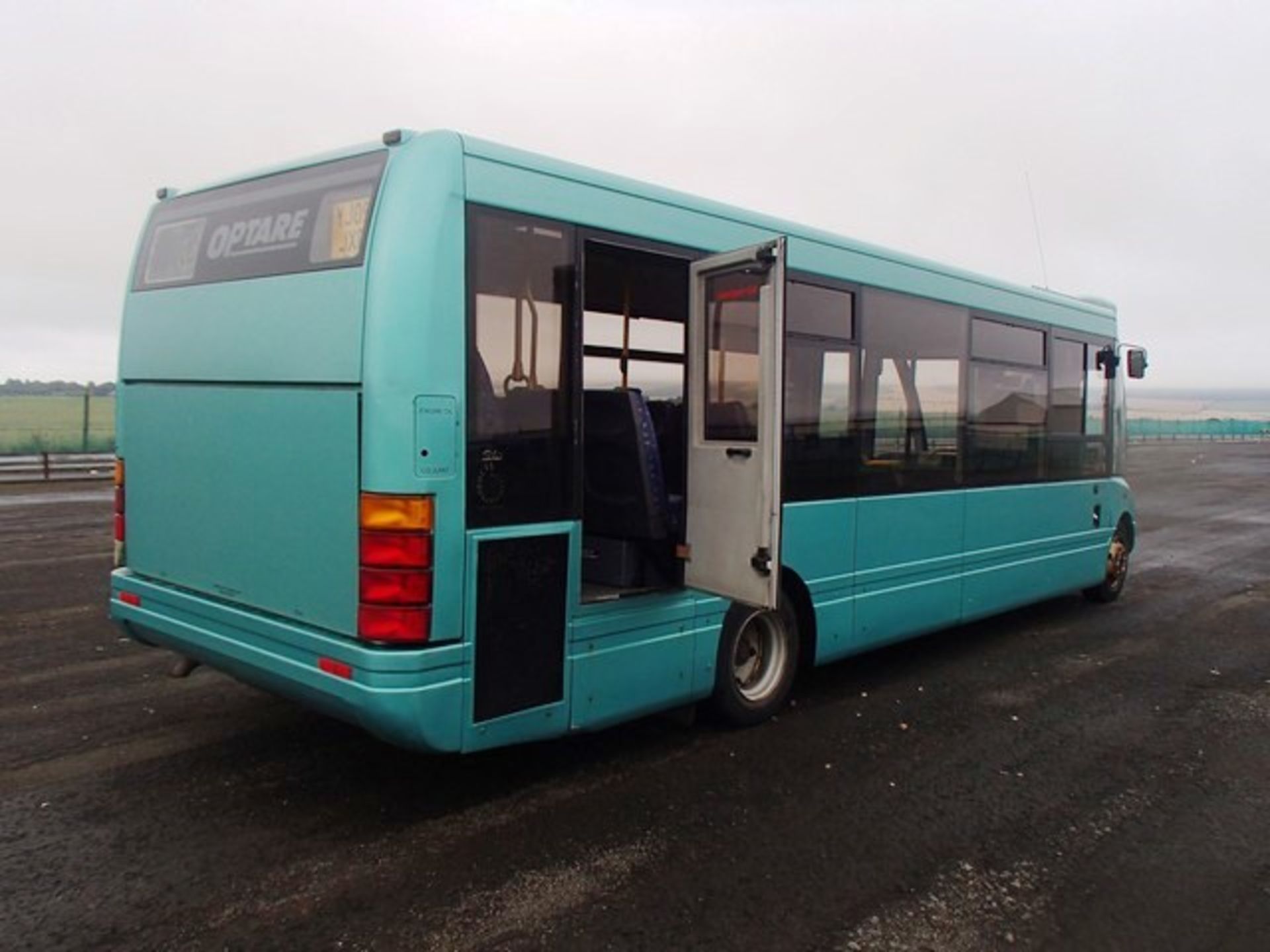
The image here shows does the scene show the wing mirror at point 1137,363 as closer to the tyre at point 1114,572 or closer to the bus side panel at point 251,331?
the tyre at point 1114,572

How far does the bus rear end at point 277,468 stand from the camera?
3.67 metres

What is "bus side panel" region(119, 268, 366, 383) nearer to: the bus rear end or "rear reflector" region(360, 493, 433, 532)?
the bus rear end

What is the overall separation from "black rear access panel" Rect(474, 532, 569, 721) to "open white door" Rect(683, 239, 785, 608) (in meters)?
0.84

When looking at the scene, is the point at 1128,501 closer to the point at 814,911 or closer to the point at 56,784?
the point at 814,911

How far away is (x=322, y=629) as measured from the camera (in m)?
3.88

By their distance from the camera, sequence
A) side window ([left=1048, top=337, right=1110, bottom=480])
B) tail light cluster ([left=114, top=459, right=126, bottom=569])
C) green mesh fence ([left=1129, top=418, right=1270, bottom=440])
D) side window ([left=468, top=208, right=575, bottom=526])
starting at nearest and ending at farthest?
side window ([left=468, top=208, right=575, bottom=526])
tail light cluster ([left=114, top=459, right=126, bottom=569])
side window ([left=1048, top=337, right=1110, bottom=480])
green mesh fence ([left=1129, top=418, right=1270, bottom=440])

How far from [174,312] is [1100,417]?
7840mm

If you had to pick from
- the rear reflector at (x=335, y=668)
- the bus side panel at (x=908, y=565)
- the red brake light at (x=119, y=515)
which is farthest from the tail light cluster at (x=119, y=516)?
the bus side panel at (x=908, y=565)

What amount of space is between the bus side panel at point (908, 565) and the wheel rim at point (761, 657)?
686 millimetres

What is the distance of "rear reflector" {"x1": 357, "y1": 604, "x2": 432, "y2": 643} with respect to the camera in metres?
3.66

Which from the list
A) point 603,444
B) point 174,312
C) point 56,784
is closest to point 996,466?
point 603,444

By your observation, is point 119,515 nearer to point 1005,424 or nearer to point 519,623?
point 519,623

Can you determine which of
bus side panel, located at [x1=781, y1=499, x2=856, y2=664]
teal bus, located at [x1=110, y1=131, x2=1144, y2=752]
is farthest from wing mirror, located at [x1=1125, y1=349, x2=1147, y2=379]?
bus side panel, located at [x1=781, y1=499, x2=856, y2=664]

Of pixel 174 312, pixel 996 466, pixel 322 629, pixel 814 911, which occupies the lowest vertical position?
pixel 814 911
